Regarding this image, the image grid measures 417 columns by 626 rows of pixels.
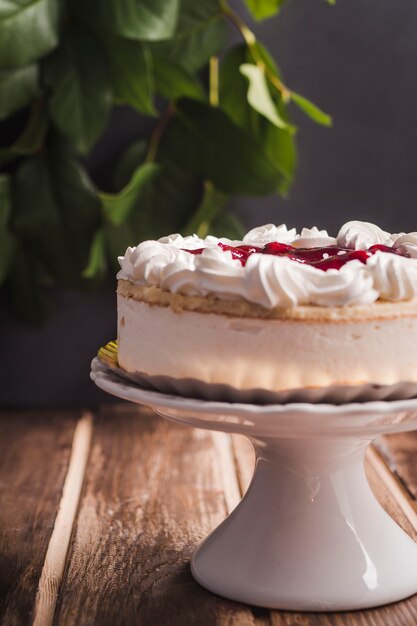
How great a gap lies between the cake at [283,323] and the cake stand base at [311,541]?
191 mm

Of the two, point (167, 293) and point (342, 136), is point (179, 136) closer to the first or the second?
point (342, 136)

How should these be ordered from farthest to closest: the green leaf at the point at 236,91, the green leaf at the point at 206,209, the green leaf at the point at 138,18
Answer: the green leaf at the point at 206,209
the green leaf at the point at 236,91
the green leaf at the point at 138,18

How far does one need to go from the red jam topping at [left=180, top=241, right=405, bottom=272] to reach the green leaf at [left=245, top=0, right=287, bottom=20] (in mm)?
1023

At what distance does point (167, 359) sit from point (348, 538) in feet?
1.22

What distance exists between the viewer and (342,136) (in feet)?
8.25

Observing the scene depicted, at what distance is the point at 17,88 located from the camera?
2252 millimetres

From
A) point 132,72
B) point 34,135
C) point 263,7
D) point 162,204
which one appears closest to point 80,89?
point 132,72

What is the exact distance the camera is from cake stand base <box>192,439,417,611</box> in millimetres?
1300

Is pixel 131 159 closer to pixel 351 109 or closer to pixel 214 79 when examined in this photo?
pixel 214 79

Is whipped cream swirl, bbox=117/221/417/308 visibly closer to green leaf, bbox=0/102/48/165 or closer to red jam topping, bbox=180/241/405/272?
red jam topping, bbox=180/241/405/272

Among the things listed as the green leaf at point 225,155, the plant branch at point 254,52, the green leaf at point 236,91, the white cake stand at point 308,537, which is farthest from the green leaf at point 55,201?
the white cake stand at point 308,537

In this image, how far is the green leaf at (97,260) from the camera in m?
2.30

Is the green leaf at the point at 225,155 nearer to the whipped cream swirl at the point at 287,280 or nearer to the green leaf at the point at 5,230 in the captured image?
the green leaf at the point at 5,230

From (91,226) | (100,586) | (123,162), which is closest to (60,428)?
(91,226)
